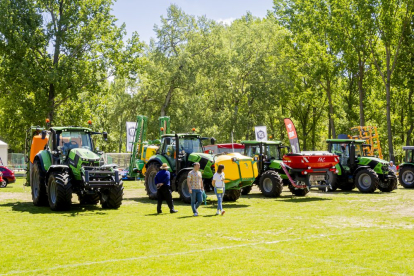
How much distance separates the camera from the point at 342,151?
24.6m

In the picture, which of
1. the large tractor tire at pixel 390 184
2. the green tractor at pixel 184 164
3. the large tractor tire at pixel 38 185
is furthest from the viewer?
the large tractor tire at pixel 390 184

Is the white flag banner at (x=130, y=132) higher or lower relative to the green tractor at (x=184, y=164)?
higher

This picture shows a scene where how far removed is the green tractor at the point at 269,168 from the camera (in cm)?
2114

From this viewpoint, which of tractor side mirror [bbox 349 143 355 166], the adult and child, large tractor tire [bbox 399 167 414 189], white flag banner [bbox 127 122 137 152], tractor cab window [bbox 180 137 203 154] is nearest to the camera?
the adult and child

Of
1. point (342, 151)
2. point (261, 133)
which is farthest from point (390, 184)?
point (261, 133)

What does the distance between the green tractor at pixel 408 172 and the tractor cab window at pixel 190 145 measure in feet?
41.3

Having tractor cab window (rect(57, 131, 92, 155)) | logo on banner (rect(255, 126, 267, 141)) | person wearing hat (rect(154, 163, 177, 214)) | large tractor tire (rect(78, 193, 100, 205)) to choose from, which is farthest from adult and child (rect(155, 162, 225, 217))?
logo on banner (rect(255, 126, 267, 141))

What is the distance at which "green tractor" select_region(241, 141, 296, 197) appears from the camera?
2114cm

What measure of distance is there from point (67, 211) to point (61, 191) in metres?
0.79

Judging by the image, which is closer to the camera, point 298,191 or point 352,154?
point 298,191

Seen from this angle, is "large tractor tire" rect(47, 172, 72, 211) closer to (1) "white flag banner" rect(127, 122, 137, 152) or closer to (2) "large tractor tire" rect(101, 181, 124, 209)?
(2) "large tractor tire" rect(101, 181, 124, 209)

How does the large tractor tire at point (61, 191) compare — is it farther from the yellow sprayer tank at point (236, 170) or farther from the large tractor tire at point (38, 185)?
the yellow sprayer tank at point (236, 170)

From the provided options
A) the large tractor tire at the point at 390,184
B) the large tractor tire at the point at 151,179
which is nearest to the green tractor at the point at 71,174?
the large tractor tire at the point at 151,179

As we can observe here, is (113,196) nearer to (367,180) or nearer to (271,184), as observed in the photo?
(271,184)
